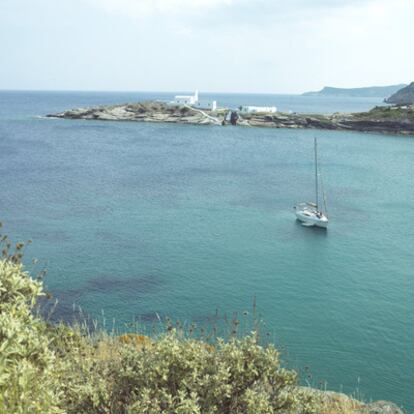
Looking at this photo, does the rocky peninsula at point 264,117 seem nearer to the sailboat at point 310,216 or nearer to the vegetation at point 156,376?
the sailboat at point 310,216

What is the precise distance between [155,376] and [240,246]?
34280 mm

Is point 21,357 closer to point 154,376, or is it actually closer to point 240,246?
point 154,376

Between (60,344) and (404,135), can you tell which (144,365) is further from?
(404,135)

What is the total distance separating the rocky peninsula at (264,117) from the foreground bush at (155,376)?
136 meters

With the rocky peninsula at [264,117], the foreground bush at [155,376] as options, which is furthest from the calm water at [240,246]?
the rocky peninsula at [264,117]

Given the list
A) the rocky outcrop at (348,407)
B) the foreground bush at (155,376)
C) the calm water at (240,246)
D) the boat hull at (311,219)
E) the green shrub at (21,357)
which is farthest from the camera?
the boat hull at (311,219)

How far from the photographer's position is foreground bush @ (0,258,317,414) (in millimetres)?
8062

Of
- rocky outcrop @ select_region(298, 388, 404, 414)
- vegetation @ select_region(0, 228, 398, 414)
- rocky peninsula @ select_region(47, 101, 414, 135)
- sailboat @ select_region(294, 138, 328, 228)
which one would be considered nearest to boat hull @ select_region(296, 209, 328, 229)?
sailboat @ select_region(294, 138, 328, 228)

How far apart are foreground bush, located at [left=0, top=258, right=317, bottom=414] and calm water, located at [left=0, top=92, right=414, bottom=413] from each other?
1067 centimetres

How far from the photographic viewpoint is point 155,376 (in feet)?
30.1

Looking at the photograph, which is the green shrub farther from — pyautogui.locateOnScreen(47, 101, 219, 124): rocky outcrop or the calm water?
pyautogui.locateOnScreen(47, 101, 219, 124): rocky outcrop

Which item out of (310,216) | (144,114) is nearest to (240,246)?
(310,216)

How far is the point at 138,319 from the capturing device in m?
29.3

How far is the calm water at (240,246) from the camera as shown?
29156mm
